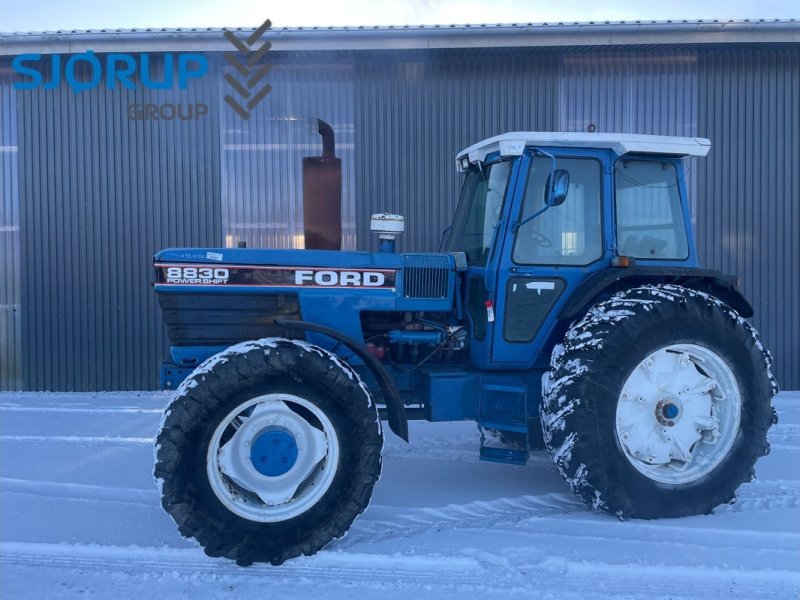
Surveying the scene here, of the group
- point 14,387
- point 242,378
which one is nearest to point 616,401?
point 242,378

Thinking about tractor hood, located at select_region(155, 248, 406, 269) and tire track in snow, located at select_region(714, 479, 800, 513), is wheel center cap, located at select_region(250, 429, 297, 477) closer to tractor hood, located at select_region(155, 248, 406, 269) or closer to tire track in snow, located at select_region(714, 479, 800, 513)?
tractor hood, located at select_region(155, 248, 406, 269)

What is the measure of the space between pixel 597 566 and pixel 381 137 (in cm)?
609

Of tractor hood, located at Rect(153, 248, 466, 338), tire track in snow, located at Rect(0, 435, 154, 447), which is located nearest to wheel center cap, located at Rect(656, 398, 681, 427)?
tractor hood, located at Rect(153, 248, 466, 338)

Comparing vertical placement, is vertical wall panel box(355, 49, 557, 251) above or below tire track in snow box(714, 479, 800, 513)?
above

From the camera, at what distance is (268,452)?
3.41 m

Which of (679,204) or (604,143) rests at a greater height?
(604,143)

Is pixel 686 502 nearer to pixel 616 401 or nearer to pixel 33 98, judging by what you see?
pixel 616 401

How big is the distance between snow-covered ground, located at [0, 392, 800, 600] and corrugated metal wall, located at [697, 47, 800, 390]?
3889mm

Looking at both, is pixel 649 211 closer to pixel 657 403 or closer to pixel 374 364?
pixel 657 403

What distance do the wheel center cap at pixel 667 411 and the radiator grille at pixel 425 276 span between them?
4.84ft

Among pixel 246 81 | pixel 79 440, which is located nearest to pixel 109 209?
pixel 246 81

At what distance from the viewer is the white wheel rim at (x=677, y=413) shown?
13.0ft

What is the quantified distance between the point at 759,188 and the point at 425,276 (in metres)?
6.03

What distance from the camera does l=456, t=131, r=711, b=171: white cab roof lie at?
4117 mm
